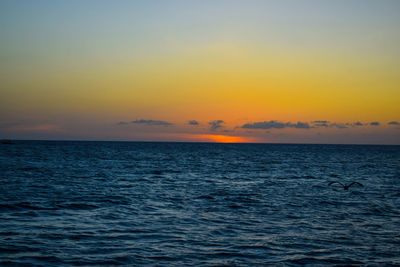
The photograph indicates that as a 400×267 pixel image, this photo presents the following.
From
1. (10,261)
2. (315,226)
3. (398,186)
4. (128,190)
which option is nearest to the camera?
(10,261)

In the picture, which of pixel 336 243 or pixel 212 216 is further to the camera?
pixel 212 216

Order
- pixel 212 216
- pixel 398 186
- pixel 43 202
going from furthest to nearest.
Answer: pixel 398 186 < pixel 43 202 < pixel 212 216

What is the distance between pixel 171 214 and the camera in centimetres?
2148

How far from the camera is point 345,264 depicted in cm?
1327

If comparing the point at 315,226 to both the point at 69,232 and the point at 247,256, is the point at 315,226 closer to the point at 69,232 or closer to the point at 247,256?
the point at 247,256

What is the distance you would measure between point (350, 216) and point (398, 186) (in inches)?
787

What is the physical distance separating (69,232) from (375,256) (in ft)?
43.8

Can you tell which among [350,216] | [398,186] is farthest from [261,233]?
[398,186]

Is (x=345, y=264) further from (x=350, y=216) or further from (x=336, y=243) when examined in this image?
(x=350, y=216)

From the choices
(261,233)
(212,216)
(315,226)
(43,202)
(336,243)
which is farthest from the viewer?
(43,202)

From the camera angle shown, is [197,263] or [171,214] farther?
[171,214]

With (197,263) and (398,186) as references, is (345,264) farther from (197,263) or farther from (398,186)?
(398,186)

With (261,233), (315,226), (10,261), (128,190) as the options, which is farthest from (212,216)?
(128,190)

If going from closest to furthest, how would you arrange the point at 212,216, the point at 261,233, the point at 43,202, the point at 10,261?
the point at 10,261
the point at 261,233
the point at 212,216
the point at 43,202
